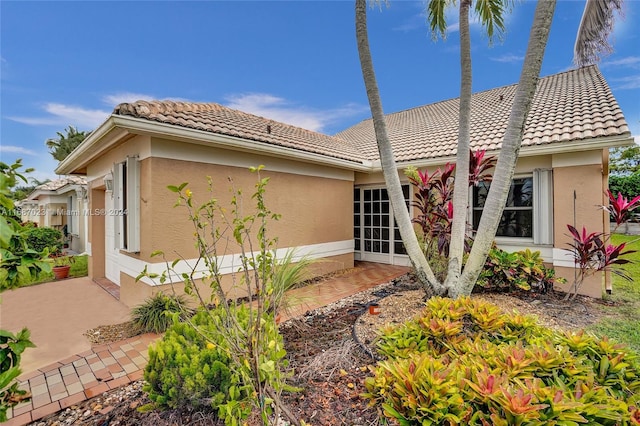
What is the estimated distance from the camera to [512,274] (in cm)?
652

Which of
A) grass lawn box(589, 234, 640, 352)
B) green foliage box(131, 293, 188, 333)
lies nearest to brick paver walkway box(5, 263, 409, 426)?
green foliage box(131, 293, 188, 333)

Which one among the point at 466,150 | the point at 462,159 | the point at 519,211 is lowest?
the point at 519,211

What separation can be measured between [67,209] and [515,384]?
2411 cm

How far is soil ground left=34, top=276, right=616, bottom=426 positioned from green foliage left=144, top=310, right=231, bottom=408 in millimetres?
214

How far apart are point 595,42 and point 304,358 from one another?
14798 mm

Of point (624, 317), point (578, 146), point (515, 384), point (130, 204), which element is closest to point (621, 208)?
point (578, 146)

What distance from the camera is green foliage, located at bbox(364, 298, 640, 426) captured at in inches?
70.9

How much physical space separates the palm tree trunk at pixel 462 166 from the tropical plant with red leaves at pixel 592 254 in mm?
3410

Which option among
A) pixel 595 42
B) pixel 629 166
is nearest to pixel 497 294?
pixel 595 42

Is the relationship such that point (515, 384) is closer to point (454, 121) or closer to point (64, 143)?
point (454, 121)

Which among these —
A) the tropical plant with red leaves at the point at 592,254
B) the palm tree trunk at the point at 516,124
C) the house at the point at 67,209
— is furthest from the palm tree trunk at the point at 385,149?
the house at the point at 67,209

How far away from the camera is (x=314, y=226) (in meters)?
9.14

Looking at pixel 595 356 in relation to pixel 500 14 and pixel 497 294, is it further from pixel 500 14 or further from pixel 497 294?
pixel 500 14

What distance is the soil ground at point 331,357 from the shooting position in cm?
279
